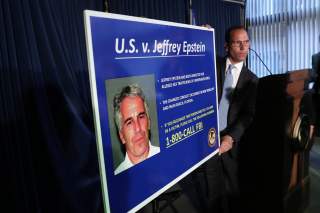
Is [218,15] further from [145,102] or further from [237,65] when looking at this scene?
[145,102]

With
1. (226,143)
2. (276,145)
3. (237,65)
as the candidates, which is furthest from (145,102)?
(276,145)

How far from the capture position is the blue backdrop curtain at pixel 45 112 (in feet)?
5.43

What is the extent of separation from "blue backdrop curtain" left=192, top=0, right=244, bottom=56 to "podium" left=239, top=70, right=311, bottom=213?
208cm

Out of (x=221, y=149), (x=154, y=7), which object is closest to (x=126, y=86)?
(x=221, y=149)

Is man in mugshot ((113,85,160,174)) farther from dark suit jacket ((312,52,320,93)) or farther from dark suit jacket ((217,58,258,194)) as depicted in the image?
dark suit jacket ((312,52,320,93))

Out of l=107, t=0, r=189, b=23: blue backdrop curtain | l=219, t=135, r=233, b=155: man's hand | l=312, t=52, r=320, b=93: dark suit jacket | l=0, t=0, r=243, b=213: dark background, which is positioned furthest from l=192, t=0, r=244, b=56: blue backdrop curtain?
l=219, t=135, r=233, b=155: man's hand

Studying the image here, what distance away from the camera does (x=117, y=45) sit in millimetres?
789

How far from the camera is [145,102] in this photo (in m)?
0.90

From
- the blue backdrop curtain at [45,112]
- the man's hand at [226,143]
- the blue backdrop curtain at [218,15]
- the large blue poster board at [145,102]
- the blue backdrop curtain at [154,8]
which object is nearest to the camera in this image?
the large blue poster board at [145,102]

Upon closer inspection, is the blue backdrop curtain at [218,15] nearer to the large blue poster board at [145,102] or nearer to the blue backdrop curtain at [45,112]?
the blue backdrop curtain at [45,112]

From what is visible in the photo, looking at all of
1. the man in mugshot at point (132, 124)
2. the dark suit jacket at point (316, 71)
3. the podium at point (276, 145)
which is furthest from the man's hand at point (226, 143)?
the dark suit jacket at point (316, 71)

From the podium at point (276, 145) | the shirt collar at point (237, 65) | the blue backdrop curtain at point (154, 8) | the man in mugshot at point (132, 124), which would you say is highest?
the blue backdrop curtain at point (154, 8)

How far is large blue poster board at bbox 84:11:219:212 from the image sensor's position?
75 cm

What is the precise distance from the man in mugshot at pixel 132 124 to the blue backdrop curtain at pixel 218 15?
3026mm
